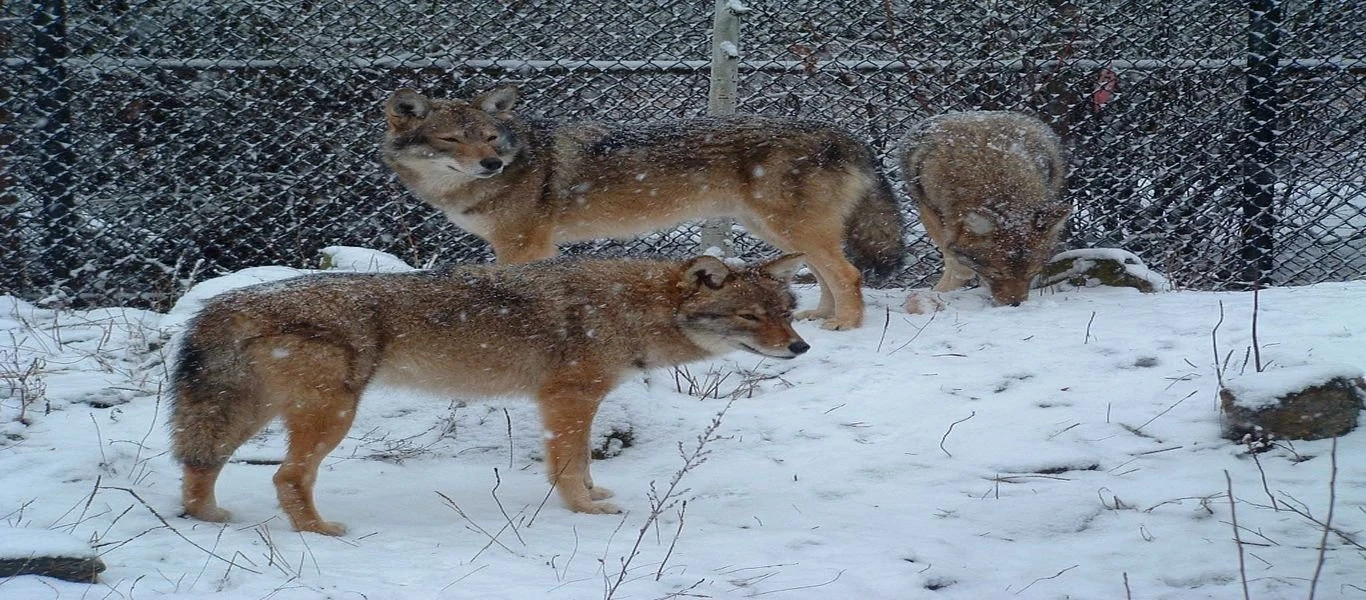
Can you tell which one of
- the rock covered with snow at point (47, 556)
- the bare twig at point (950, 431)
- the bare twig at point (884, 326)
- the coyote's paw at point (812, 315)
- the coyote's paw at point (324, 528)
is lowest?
the coyote's paw at point (812, 315)

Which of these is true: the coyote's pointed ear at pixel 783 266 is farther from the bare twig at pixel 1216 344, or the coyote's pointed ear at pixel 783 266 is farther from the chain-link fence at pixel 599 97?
the chain-link fence at pixel 599 97

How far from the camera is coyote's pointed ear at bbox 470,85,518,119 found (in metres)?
6.45

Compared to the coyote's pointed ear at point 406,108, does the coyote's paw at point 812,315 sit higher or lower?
lower

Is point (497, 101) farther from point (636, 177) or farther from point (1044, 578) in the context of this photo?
point (1044, 578)

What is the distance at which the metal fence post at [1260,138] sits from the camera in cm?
707

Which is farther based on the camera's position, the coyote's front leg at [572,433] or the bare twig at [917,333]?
the bare twig at [917,333]

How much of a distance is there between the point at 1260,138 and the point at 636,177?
3.81 m

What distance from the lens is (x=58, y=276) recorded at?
23.4 ft

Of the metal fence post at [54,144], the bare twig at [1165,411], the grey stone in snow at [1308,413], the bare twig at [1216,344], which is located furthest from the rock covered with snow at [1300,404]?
the metal fence post at [54,144]

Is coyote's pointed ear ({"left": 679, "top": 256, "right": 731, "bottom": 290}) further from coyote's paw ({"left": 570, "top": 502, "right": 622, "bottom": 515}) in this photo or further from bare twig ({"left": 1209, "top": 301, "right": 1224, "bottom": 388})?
bare twig ({"left": 1209, "top": 301, "right": 1224, "bottom": 388})

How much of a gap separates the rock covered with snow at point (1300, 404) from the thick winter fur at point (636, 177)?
2.39 meters

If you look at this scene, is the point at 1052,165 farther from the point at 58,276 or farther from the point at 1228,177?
the point at 58,276

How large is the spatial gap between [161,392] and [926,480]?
3.31m

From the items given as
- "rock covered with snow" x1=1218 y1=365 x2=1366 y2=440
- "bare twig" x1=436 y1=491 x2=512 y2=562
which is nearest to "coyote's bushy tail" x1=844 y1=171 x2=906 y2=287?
"rock covered with snow" x1=1218 y1=365 x2=1366 y2=440
